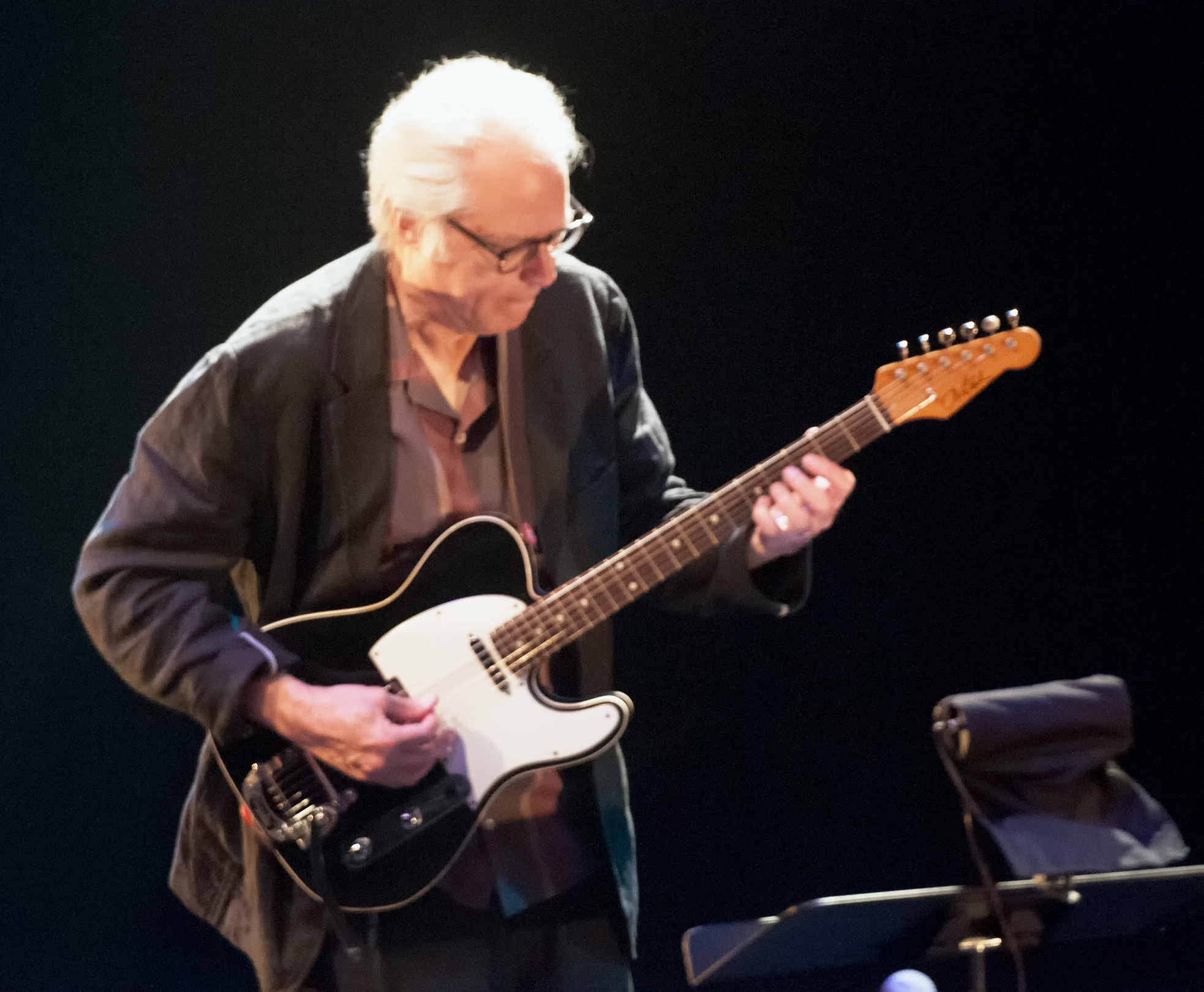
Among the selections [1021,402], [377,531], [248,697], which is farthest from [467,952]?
[1021,402]

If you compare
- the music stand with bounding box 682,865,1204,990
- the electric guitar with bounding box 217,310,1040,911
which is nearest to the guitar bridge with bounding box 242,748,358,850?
the electric guitar with bounding box 217,310,1040,911

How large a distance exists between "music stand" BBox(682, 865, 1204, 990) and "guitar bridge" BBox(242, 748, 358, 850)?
1.95 feet

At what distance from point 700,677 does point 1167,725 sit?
1.10m

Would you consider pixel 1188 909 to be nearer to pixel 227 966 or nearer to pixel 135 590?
pixel 135 590

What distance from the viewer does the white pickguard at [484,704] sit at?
1.75m

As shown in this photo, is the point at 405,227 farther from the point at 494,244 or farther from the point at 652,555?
the point at 652,555

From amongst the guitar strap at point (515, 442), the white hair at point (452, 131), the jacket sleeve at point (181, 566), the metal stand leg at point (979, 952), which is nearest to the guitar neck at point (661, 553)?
the guitar strap at point (515, 442)

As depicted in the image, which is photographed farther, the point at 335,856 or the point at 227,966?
the point at 227,966

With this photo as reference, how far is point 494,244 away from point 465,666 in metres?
0.64

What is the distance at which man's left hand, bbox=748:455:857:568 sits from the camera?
1761mm

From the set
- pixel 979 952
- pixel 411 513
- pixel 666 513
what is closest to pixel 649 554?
pixel 666 513

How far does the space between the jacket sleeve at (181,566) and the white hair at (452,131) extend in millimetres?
363

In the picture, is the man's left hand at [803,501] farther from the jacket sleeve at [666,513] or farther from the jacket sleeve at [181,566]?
the jacket sleeve at [181,566]

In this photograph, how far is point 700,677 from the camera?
8.57ft
